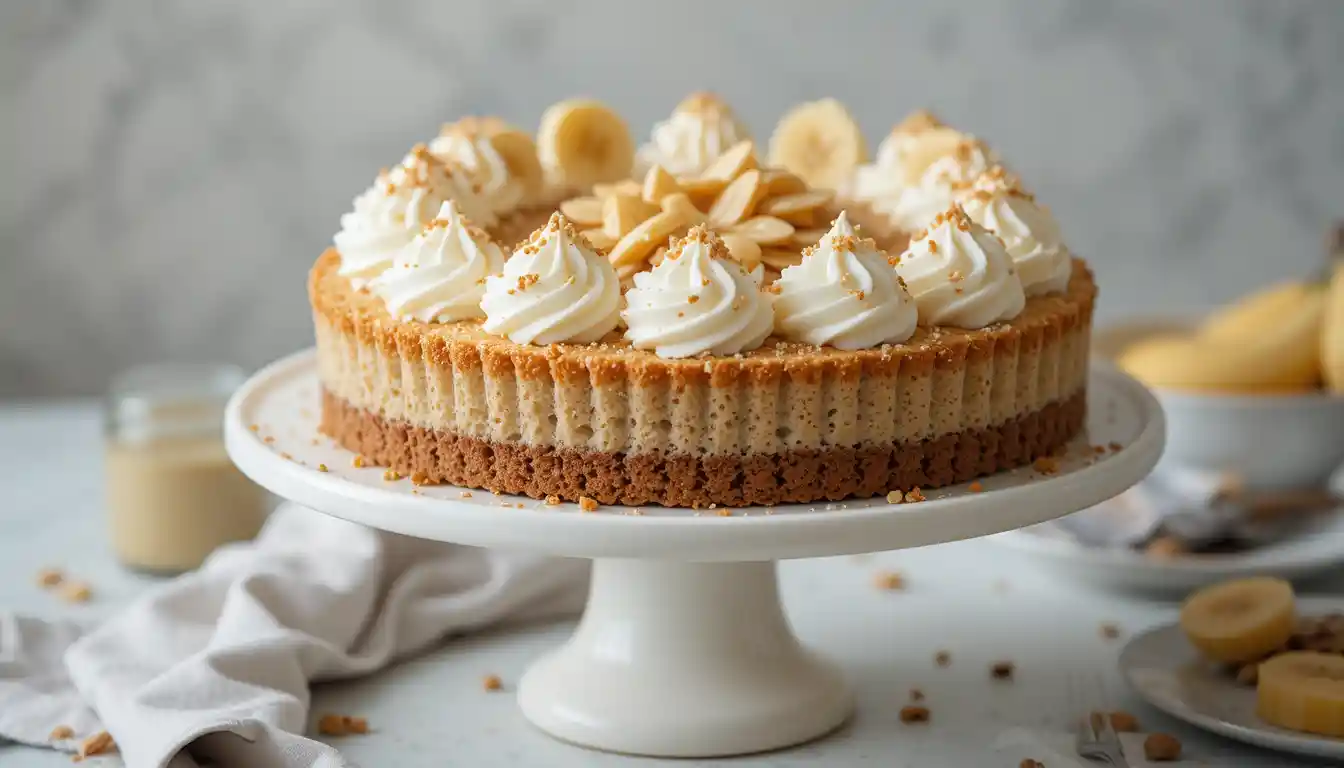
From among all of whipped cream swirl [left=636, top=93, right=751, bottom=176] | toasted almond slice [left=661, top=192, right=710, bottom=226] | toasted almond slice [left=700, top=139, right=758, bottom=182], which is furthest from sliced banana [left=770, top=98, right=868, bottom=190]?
toasted almond slice [left=661, top=192, right=710, bottom=226]

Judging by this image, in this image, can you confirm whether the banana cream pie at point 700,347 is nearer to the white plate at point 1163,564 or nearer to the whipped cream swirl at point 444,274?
the whipped cream swirl at point 444,274

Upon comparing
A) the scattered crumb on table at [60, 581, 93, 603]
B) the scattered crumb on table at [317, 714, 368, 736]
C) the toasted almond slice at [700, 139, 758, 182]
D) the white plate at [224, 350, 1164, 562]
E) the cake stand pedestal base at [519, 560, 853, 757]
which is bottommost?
the scattered crumb on table at [60, 581, 93, 603]

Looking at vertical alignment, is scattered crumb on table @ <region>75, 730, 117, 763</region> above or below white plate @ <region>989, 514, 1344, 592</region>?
below

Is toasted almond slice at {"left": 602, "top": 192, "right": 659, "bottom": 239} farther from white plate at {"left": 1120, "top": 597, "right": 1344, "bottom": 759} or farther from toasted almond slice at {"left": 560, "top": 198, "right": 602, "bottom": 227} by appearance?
white plate at {"left": 1120, "top": 597, "right": 1344, "bottom": 759}

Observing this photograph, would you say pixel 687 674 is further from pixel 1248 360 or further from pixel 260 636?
pixel 1248 360

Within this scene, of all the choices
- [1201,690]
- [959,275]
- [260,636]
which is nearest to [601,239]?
[959,275]

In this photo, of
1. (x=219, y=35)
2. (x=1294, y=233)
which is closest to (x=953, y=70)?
(x=1294, y=233)
